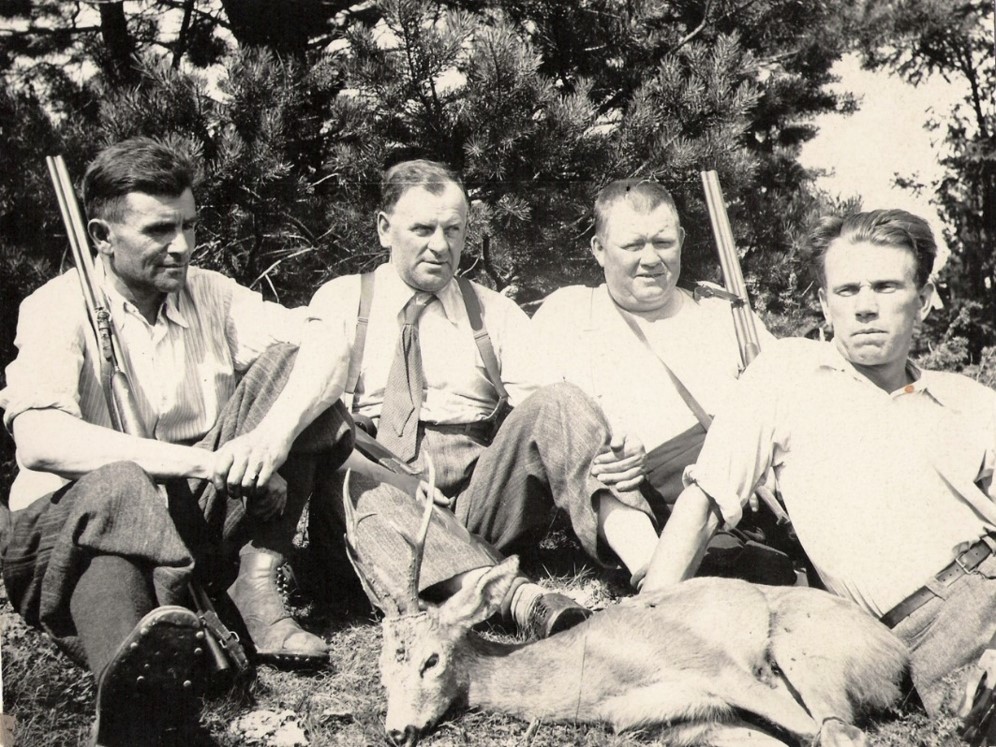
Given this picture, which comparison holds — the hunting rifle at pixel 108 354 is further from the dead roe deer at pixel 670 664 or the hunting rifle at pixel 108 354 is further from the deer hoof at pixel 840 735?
the deer hoof at pixel 840 735

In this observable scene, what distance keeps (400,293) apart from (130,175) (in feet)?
4.49

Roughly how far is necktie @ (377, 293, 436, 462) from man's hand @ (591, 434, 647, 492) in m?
0.93

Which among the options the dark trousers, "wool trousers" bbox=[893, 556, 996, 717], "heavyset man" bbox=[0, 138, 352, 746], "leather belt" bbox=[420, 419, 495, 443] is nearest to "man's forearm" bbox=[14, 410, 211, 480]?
"heavyset man" bbox=[0, 138, 352, 746]

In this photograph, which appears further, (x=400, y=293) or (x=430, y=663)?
(x=400, y=293)

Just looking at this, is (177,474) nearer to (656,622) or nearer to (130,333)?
(130,333)

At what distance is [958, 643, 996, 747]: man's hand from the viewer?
9.55ft

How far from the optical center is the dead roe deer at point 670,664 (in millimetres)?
3002

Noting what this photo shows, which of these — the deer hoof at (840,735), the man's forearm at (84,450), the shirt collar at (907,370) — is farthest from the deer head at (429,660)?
the shirt collar at (907,370)

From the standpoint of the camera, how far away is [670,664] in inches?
123

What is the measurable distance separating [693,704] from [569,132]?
11.3ft

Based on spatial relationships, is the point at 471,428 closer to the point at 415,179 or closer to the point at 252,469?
the point at 415,179

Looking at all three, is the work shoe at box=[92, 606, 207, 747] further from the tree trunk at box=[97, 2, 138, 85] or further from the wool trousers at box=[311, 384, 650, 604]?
the tree trunk at box=[97, 2, 138, 85]

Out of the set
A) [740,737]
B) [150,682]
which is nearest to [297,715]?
[150,682]

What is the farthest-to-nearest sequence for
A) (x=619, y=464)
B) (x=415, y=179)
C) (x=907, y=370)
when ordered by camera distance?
(x=415, y=179) → (x=619, y=464) → (x=907, y=370)
